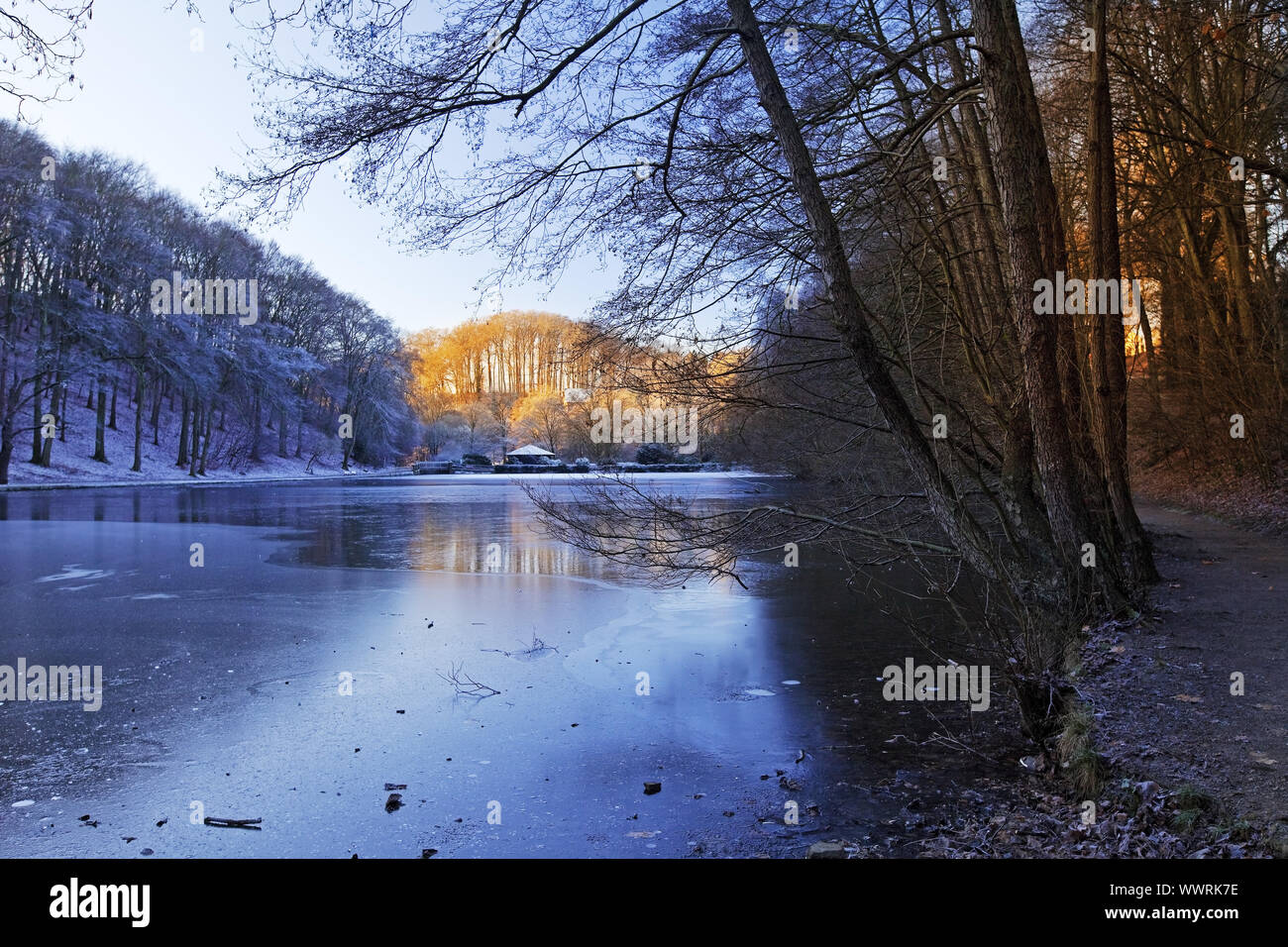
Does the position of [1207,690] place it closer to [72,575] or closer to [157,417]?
[72,575]

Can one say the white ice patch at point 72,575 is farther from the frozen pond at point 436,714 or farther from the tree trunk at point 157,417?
the tree trunk at point 157,417

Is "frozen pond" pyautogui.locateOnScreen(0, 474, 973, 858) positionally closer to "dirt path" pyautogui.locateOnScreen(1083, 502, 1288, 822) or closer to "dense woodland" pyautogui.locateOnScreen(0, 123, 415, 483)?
"dirt path" pyautogui.locateOnScreen(1083, 502, 1288, 822)

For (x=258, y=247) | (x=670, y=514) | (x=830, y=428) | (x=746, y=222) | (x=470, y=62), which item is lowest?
(x=670, y=514)

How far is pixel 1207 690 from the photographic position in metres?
5.79

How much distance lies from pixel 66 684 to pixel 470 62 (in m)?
6.06

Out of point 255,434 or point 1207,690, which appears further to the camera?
point 255,434

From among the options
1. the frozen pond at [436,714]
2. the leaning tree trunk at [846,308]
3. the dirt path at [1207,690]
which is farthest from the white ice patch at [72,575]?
the dirt path at [1207,690]

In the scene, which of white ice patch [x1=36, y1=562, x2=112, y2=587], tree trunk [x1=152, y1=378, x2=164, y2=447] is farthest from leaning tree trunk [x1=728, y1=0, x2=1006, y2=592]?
tree trunk [x1=152, y1=378, x2=164, y2=447]

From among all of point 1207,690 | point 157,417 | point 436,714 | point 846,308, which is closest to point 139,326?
point 157,417

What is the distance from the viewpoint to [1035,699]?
576 cm

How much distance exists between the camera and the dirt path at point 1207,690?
14.2 feet

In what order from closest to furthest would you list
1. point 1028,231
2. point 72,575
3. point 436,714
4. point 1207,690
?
point 1207,690
point 436,714
point 1028,231
point 72,575

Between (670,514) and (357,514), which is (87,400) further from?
(670,514)

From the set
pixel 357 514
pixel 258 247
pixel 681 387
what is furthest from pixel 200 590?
pixel 258 247
